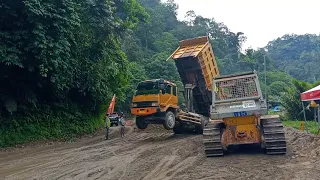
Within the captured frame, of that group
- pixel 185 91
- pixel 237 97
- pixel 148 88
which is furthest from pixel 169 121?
pixel 237 97

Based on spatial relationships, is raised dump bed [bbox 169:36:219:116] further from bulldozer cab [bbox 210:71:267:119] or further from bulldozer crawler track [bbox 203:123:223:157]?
bulldozer crawler track [bbox 203:123:223:157]

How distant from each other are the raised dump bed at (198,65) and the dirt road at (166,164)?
4.43 m

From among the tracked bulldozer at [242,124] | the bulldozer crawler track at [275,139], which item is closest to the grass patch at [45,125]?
the tracked bulldozer at [242,124]

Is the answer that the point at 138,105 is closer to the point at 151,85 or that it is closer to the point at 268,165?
the point at 151,85

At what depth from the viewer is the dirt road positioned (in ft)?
26.1

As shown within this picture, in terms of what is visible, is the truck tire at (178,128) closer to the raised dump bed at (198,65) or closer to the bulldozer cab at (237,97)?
the raised dump bed at (198,65)

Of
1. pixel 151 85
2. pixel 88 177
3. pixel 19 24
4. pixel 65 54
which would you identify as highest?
pixel 19 24

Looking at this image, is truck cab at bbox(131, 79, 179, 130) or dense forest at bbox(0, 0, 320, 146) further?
truck cab at bbox(131, 79, 179, 130)

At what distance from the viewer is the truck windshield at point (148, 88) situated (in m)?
16.6

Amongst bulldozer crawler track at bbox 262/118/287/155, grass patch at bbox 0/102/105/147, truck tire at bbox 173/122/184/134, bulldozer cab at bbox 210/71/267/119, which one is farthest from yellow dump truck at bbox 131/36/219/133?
bulldozer crawler track at bbox 262/118/287/155

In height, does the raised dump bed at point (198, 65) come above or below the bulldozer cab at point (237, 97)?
above

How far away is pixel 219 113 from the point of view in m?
10.0

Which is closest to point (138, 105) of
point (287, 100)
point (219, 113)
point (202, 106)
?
point (202, 106)

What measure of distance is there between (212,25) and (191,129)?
68.7 m
